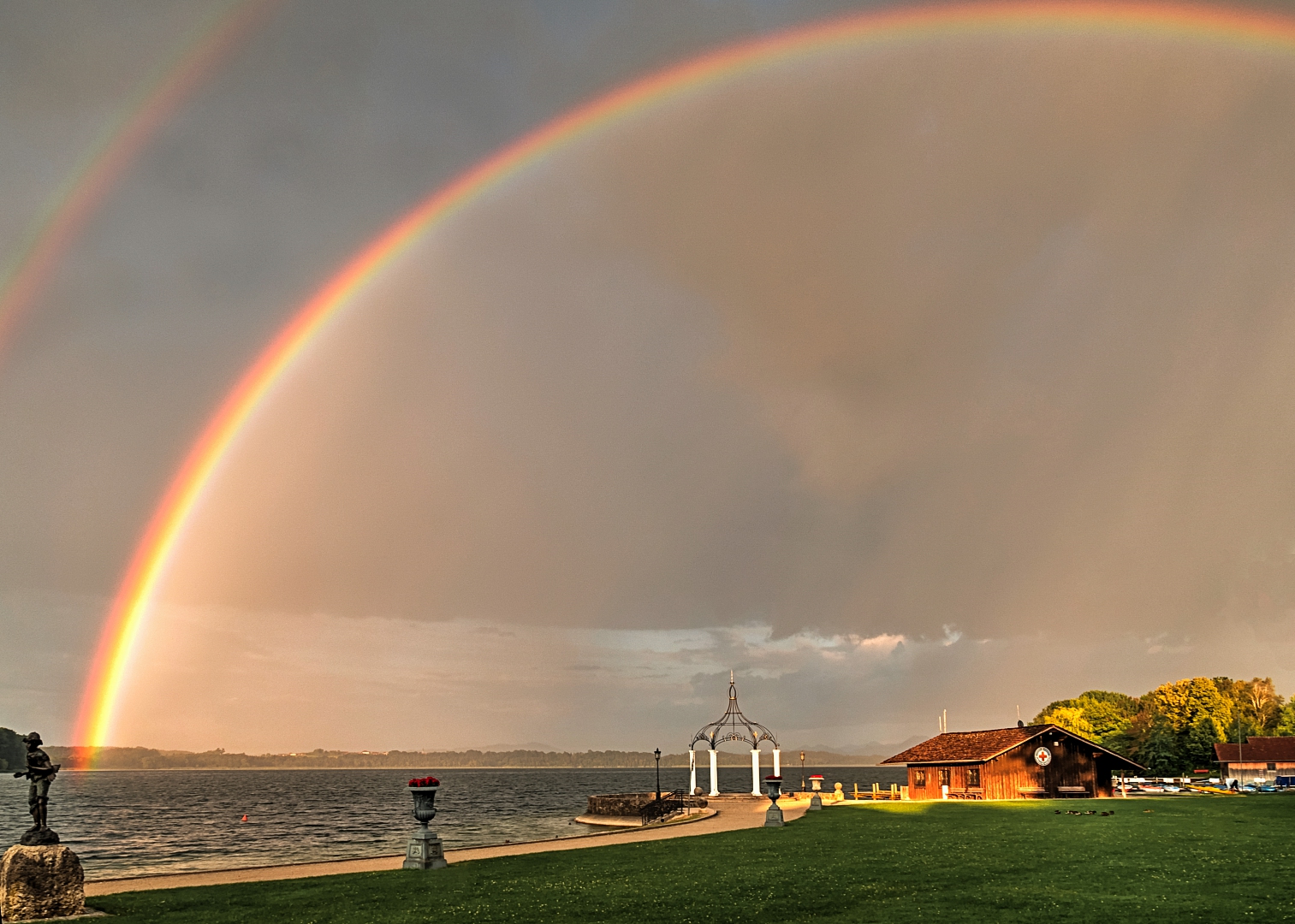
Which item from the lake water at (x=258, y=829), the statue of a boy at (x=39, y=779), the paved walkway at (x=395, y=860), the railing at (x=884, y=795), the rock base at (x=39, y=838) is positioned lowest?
the lake water at (x=258, y=829)

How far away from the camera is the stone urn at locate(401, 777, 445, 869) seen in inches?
1222

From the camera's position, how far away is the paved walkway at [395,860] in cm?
2958

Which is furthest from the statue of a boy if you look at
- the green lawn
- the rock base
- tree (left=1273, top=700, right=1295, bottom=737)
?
tree (left=1273, top=700, right=1295, bottom=737)

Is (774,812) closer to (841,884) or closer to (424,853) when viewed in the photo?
(424,853)

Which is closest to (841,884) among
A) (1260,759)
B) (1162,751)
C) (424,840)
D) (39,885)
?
(424,840)

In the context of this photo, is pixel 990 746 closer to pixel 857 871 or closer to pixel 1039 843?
pixel 1039 843

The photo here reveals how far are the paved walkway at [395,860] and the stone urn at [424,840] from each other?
2573mm

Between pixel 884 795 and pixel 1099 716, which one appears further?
pixel 1099 716

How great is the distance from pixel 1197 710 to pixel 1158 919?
124 metres

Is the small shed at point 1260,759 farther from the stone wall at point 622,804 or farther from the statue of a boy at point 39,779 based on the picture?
the statue of a boy at point 39,779

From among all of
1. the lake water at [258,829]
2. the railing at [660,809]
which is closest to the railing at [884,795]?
the railing at [660,809]

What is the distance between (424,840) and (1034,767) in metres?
48.1

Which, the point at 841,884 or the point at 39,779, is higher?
the point at 39,779

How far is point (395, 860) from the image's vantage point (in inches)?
1454
